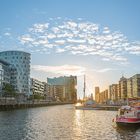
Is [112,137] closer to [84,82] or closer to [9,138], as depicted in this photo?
[9,138]

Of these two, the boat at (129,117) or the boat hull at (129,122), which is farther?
the boat at (129,117)

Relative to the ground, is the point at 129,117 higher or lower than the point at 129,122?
higher

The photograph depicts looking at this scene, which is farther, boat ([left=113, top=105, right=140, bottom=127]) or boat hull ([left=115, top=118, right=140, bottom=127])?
boat ([left=113, top=105, right=140, bottom=127])

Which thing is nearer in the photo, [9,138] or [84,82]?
[9,138]

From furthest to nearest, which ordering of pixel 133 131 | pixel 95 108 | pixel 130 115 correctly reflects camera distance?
pixel 95 108, pixel 130 115, pixel 133 131

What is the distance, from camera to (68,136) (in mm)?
52625

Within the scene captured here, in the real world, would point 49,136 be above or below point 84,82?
below

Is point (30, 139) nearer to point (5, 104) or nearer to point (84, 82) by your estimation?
point (5, 104)

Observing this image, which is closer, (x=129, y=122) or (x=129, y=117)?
(x=129, y=122)

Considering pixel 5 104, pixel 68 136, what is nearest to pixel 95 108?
pixel 5 104

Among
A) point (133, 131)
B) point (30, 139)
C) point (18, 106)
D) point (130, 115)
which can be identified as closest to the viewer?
point (30, 139)

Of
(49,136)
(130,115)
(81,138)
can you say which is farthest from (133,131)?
(49,136)

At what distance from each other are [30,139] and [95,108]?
116655 millimetres

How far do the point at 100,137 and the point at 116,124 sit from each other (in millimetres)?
17169
